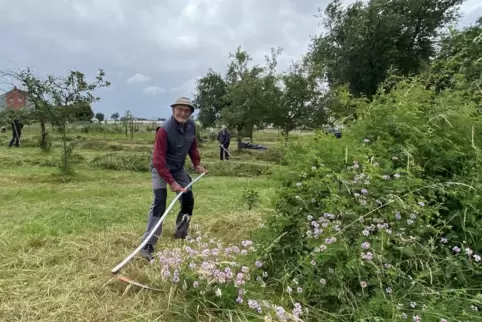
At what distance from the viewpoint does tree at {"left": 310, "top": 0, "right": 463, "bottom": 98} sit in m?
21.8

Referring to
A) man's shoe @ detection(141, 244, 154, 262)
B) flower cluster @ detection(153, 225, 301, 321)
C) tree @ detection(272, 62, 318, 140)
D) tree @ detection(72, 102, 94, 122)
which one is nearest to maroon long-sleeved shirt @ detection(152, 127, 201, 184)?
man's shoe @ detection(141, 244, 154, 262)

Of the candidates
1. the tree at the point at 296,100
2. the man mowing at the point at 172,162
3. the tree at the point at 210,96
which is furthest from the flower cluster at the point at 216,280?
the tree at the point at 210,96

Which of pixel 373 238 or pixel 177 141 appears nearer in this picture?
pixel 373 238

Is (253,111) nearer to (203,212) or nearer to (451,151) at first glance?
(203,212)

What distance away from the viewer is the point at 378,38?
2220 centimetres

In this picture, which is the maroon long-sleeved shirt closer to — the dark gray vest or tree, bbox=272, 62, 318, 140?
the dark gray vest

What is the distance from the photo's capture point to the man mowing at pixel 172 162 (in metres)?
3.43

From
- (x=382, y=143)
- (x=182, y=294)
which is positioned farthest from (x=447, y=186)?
(x=182, y=294)

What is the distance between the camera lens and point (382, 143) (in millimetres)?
2822

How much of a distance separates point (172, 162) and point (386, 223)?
2298 millimetres

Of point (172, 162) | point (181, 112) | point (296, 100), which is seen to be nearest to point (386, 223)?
point (181, 112)

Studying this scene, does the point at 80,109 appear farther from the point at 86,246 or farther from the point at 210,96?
the point at 210,96

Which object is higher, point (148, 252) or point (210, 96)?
point (210, 96)

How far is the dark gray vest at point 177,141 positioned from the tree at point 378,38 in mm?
19273
